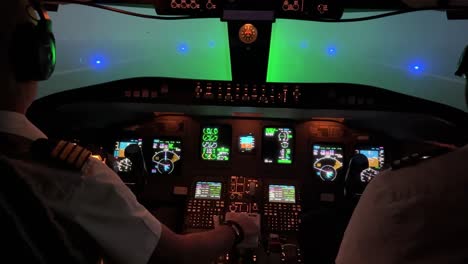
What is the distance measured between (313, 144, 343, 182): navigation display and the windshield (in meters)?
0.61

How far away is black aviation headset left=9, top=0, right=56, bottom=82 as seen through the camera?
0.89 metres

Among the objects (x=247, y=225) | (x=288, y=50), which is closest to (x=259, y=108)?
(x=288, y=50)

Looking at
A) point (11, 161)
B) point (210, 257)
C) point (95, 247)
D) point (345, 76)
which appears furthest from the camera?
point (345, 76)

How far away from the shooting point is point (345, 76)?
2.89m

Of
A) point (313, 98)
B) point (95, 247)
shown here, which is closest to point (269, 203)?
point (313, 98)

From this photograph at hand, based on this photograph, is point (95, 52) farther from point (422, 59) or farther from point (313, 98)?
point (422, 59)

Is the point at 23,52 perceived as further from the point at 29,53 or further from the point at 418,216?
the point at 418,216

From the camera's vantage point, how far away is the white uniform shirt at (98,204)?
Answer: 2.81 ft

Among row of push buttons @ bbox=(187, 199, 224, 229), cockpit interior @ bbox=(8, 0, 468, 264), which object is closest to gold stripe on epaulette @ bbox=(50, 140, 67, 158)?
cockpit interior @ bbox=(8, 0, 468, 264)

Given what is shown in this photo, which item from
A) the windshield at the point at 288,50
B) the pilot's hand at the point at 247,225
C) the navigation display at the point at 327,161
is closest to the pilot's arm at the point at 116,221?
the pilot's hand at the point at 247,225

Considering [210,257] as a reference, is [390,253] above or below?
above

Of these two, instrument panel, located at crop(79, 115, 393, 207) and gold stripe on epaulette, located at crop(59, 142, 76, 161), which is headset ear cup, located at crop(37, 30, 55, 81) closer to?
gold stripe on epaulette, located at crop(59, 142, 76, 161)

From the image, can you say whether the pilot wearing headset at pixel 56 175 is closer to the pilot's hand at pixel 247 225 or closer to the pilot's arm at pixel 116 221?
the pilot's arm at pixel 116 221

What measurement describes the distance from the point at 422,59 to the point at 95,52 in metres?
2.16
